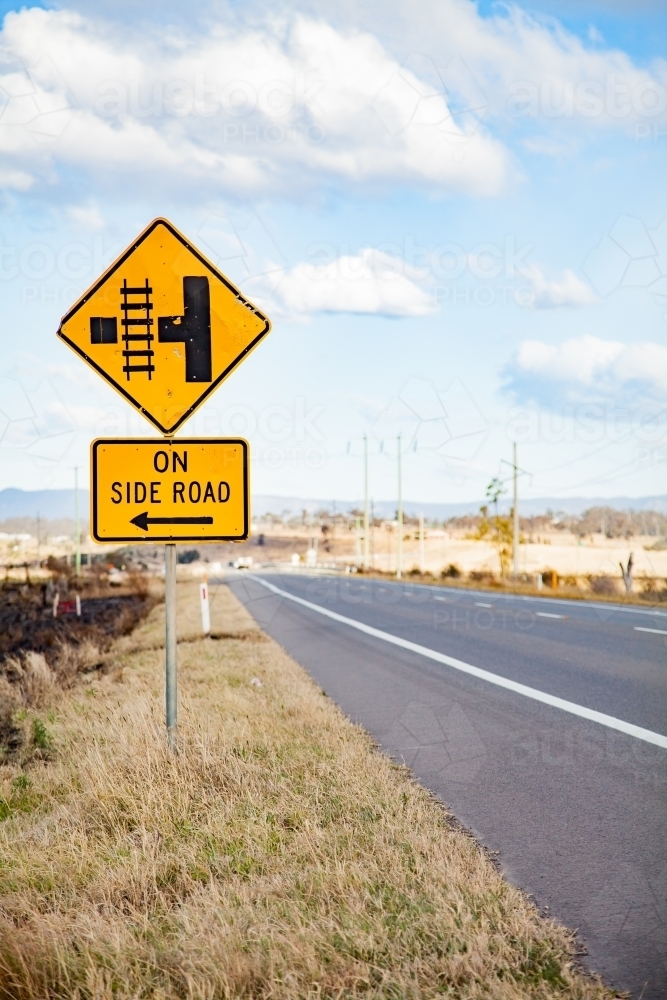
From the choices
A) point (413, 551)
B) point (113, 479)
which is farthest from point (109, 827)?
point (413, 551)

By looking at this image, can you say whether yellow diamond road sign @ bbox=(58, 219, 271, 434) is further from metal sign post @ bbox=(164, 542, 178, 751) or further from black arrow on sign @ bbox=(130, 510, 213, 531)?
metal sign post @ bbox=(164, 542, 178, 751)

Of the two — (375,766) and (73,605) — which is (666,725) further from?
(73,605)

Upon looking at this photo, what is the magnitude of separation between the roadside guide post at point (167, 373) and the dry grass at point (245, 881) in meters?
0.77

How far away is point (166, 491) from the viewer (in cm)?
619

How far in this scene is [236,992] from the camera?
11.1 feet

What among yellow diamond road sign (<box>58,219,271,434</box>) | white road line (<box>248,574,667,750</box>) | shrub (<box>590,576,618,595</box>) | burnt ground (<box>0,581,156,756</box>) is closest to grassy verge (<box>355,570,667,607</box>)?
shrub (<box>590,576,618,595</box>)

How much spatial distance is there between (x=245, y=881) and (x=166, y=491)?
2622 mm

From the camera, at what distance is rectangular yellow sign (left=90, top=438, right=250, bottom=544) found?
20.2ft

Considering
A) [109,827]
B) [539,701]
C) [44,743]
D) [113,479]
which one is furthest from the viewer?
[539,701]

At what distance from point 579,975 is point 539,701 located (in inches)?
239

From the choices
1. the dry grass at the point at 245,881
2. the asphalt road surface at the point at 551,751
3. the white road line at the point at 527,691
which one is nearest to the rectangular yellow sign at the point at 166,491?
the dry grass at the point at 245,881

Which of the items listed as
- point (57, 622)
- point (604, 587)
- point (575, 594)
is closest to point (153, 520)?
point (57, 622)

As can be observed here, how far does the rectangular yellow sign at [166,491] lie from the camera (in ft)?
20.2

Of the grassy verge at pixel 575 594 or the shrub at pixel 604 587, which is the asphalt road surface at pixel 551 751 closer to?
the grassy verge at pixel 575 594
